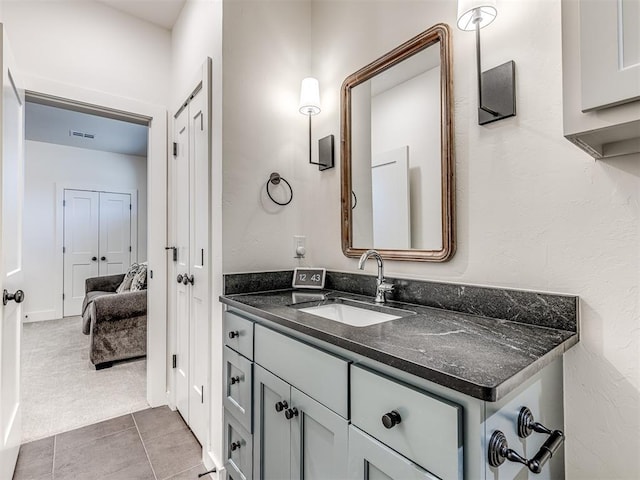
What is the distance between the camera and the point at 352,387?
34.3 inches

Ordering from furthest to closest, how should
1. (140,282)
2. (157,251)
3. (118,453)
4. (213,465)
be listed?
(140,282) → (157,251) → (118,453) → (213,465)

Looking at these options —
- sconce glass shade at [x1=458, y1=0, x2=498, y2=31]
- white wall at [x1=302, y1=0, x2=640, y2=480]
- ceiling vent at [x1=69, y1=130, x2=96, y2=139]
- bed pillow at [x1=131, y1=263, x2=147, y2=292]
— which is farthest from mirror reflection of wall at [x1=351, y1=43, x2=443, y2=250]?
ceiling vent at [x1=69, y1=130, x2=96, y2=139]

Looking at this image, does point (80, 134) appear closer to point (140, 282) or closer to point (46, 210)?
point (46, 210)

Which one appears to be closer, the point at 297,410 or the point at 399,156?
the point at 297,410

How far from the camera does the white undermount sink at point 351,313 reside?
1.26 metres

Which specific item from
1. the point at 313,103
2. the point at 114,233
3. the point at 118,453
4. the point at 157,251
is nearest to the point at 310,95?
the point at 313,103

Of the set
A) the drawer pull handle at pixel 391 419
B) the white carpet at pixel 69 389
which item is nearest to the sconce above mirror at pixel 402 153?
the drawer pull handle at pixel 391 419

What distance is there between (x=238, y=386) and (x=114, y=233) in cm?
524

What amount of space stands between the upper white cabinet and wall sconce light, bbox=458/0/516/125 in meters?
0.39

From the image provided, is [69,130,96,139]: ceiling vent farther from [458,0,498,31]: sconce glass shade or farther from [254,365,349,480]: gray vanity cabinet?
[458,0,498,31]: sconce glass shade

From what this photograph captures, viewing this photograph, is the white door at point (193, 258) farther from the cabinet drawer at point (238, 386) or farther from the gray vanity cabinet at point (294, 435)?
the gray vanity cabinet at point (294, 435)

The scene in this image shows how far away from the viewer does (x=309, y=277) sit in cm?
179

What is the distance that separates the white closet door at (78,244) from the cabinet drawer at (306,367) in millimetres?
5326

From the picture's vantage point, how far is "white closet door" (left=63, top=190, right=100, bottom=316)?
16.9 feet
